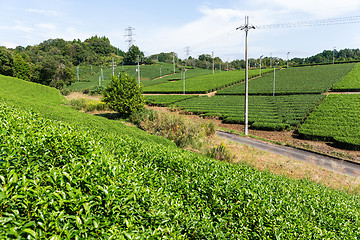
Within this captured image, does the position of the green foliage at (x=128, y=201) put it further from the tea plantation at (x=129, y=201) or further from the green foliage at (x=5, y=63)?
the green foliage at (x=5, y=63)

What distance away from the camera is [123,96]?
887 inches

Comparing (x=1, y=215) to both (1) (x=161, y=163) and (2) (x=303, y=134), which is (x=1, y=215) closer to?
(1) (x=161, y=163)

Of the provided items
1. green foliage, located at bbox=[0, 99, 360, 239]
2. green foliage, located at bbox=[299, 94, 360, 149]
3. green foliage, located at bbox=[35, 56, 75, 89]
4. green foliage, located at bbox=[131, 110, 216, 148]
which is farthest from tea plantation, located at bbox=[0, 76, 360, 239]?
green foliage, located at bbox=[35, 56, 75, 89]

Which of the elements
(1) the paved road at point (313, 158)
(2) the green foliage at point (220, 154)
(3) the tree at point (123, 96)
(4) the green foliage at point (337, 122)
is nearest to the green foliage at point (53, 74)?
(3) the tree at point (123, 96)

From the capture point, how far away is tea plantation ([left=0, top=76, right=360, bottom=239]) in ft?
7.72

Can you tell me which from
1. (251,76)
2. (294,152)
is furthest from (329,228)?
(251,76)

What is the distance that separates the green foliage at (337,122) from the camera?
20.2m

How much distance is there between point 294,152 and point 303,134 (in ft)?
15.3

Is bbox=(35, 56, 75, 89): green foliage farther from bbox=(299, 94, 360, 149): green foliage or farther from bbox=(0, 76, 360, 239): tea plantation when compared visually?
bbox=(0, 76, 360, 239): tea plantation

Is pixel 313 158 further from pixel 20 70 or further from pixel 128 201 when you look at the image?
pixel 20 70

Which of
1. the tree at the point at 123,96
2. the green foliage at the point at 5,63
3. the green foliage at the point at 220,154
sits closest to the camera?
the green foliage at the point at 220,154

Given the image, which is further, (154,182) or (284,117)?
(284,117)

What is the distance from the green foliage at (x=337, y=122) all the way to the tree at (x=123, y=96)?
17556 mm

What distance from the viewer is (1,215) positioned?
7.18 ft
